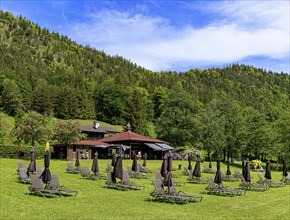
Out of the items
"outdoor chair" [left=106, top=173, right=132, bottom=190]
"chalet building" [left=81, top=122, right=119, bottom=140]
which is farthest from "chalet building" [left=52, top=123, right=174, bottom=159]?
"outdoor chair" [left=106, top=173, right=132, bottom=190]

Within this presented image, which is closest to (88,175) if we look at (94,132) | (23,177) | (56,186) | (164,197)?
(23,177)

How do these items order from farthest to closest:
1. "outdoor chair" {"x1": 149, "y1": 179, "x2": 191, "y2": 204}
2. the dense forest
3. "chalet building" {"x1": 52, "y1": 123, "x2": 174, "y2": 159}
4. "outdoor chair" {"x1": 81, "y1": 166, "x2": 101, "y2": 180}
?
the dense forest → "chalet building" {"x1": 52, "y1": 123, "x2": 174, "y2": 159} → "outdoor chair" {"x1": 81, "y1": 166, "x2": 101, "y2": 180} → "outdoor chair" {"x1": 149, "y1": 179, "x2": 191, "y2": 204}

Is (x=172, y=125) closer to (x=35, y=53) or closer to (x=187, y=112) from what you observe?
(x=187, y=112)

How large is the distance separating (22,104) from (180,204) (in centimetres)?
7424

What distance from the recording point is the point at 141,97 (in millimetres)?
80062

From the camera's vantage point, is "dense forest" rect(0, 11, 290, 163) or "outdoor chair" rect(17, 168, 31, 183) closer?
"outdoor chair" rect(17, 168, 31, 183)

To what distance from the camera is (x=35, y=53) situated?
148250mm

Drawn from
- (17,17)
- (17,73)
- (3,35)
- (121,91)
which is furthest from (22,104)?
(17,17)

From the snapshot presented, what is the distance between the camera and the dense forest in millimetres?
58562

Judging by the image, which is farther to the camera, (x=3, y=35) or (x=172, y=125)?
(x=3, y=35)

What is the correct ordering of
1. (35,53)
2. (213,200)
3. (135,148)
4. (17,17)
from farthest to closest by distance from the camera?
(17,17) → (35,53) → (135,148) → (213,200)

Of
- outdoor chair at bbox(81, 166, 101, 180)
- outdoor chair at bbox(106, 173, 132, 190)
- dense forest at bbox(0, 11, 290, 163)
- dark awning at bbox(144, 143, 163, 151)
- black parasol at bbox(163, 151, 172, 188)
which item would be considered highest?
dense forest at bbox(0, 11, 290, 163)

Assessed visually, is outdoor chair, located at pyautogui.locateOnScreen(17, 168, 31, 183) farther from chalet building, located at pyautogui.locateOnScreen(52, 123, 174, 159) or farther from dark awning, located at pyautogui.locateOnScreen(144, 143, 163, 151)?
dark awning, located at pyautogui.locateOnScreen(144, 143, 163, 151)

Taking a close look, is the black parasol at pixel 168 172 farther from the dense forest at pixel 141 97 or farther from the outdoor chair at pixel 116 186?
the dense forest at pixel 141 97
